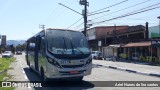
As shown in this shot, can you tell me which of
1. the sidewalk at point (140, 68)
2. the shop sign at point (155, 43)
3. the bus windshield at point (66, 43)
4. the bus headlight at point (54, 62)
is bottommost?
the sidewalk at point (140, 68)

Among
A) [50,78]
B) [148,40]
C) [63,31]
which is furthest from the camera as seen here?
[148,40]

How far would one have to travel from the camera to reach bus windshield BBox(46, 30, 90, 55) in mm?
13594

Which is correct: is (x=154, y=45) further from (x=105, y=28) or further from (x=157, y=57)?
(x=105, y=28)

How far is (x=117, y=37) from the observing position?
66875 mm

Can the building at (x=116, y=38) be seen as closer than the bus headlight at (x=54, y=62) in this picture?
No

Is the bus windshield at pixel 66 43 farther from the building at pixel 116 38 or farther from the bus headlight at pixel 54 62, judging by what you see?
the building at pixel 116 38

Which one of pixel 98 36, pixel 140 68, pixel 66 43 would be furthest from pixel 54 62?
pixel 98 36

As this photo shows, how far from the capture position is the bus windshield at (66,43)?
13594 mm

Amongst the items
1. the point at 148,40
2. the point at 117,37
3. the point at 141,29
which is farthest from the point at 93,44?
the point at 148,40

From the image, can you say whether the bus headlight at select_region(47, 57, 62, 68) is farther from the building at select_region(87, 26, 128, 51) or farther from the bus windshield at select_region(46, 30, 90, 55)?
the building at select_region(87, 26, 128, 51)

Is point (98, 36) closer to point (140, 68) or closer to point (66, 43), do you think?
point (140, 68)

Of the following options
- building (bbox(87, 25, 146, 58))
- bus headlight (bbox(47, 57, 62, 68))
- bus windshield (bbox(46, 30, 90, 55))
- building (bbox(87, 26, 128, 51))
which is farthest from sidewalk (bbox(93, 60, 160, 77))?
building (bbox(87, 26, 128, 51))

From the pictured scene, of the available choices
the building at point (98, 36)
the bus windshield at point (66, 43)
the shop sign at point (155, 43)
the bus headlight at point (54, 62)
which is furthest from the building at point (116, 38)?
the bus headlight at point (54, 62)

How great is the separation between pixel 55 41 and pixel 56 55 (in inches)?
Answer: 34.8
